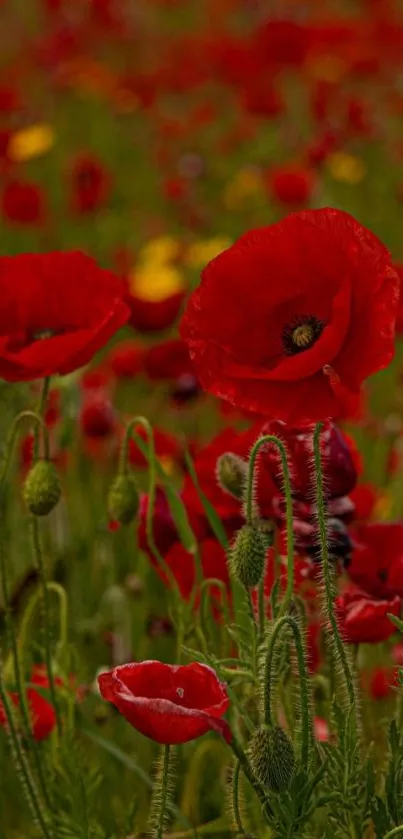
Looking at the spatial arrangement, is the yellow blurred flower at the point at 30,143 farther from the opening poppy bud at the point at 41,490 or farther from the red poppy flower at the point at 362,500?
the opening poppy bud at the point at 41,490

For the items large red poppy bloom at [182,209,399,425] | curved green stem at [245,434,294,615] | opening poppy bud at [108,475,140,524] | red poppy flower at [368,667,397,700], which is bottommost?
red poppy flower at [368,667,397,700]

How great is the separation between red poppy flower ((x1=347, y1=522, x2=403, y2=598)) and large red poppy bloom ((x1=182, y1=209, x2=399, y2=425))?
0.80 feet

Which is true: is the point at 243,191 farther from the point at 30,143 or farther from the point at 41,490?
the point at 41,490

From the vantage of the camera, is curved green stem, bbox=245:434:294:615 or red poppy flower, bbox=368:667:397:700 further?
red poppy flower, bbox=368:667:397:700

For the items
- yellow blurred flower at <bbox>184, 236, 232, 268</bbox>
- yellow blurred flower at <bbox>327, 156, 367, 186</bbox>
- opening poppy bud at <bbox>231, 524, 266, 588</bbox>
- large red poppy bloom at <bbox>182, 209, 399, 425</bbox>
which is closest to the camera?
large red poppy bloom at <bbox>182, 209, 399, 425</bbox>

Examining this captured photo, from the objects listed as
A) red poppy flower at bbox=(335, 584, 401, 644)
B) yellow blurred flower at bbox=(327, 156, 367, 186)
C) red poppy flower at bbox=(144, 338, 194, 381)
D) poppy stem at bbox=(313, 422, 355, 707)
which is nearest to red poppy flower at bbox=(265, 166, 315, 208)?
yellow blurred flower at bbox=(327, 156, 367, 186)

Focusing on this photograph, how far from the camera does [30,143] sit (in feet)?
16.3

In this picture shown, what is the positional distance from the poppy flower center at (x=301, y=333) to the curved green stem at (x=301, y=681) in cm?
31

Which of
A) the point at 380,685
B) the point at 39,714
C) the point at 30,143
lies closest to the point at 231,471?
the point at 39,714

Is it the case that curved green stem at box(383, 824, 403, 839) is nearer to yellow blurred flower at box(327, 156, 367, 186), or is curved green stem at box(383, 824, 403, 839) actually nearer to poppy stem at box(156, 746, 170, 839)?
poppy stem at box(156, 746, 170, 839)

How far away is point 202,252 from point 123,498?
2362 millimetres

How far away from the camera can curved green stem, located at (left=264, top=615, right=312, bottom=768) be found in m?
1.12

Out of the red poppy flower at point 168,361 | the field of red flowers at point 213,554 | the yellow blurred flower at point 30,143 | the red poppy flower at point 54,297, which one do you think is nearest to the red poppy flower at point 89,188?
the yellow blurred flower at point 30,143

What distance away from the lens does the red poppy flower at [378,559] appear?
1.49 m
